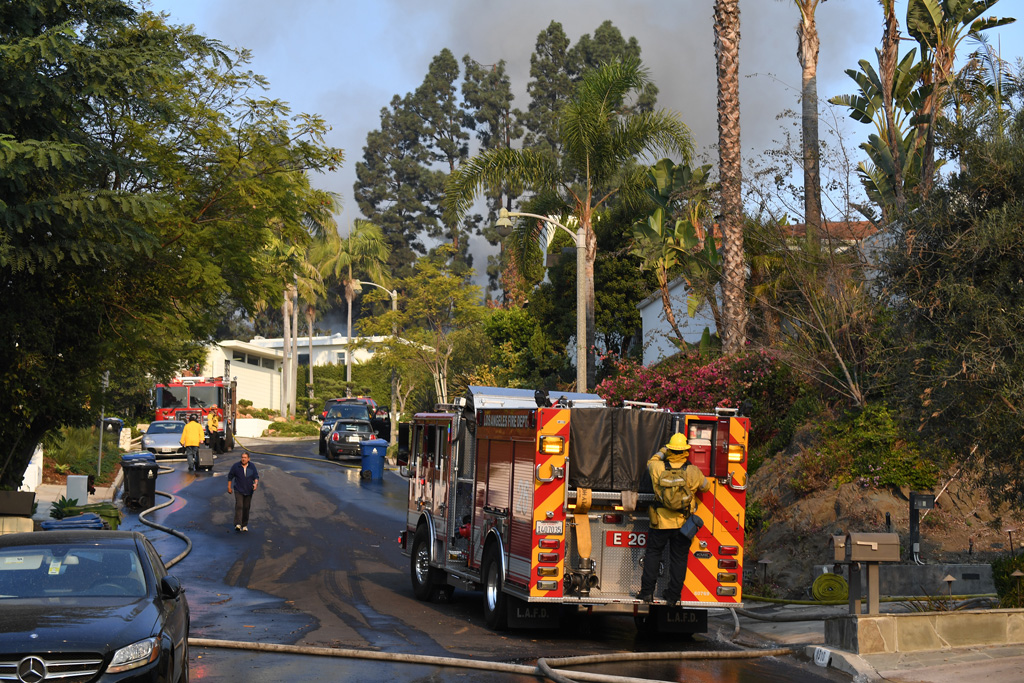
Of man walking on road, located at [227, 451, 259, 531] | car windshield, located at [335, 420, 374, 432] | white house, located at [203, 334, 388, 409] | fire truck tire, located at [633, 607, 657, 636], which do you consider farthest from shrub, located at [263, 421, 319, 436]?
fire truck tire, located at [633, 607, 657, 636]

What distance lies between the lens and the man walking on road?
23.0 meters

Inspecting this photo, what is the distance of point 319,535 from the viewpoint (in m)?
22.9

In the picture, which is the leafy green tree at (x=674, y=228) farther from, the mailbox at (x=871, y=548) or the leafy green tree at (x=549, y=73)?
the leafy green tree at (x=549, y=73)

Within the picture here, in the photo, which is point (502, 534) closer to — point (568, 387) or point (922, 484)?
point (922, 484)

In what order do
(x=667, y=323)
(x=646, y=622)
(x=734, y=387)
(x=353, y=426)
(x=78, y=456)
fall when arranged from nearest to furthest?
(x=646, y=622) < (x=734, y=387) < (x=78, y=456) < (x=667, y=323) < (x=353, y=426)

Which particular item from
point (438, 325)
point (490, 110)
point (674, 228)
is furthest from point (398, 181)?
point (674, 228)

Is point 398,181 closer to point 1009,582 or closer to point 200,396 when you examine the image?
point 200,396

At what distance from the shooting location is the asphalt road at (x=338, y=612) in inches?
393

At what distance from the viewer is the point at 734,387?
22188mm

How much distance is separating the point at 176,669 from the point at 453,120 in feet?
296

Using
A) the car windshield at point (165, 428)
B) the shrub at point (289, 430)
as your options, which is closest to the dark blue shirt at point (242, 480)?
the car windshield at point (165, 428)

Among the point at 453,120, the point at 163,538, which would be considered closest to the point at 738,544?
the point at 163,538

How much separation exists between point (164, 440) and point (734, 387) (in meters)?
A: 26.0

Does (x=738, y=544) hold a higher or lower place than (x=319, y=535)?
higher
